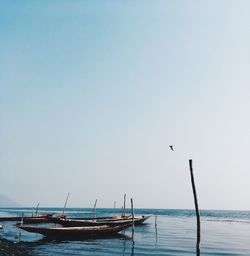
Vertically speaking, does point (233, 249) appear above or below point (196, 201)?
below

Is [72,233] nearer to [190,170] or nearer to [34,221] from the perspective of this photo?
[190,170]

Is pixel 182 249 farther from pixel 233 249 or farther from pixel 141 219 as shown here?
pixel 141 219

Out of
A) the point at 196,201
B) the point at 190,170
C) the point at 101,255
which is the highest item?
the point at 190,170

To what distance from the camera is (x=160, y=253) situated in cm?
2398

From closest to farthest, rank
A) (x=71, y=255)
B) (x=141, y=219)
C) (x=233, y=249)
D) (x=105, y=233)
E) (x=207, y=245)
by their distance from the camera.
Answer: (x=71, y=255) → (x=233, y=249) → (x=207, y=245) → (x=105, y=233) → (x=141, y=219)

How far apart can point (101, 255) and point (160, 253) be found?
462 centimetres

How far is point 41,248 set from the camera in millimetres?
25266

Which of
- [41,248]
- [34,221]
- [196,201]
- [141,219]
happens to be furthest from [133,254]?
[34,221]

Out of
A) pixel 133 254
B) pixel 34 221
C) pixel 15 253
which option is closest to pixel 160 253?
pixel 133 254

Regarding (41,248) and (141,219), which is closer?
(41,248)

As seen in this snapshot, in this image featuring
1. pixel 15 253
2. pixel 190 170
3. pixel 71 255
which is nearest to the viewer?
pixel 190 170

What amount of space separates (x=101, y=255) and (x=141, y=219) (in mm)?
29374

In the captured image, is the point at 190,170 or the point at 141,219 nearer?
the point at 190,170

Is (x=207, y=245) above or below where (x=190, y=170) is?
below
